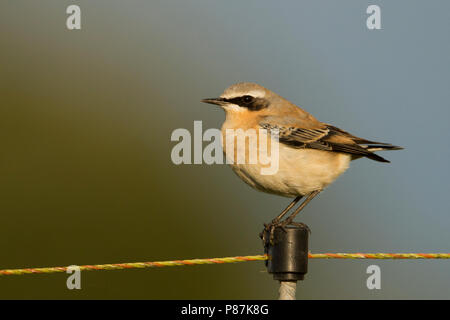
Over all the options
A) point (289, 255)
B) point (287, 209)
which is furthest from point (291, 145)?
point (289, 255)

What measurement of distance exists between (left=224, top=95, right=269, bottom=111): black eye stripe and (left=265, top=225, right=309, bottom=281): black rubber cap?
2.63 meters

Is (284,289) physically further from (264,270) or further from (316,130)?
(316,130)

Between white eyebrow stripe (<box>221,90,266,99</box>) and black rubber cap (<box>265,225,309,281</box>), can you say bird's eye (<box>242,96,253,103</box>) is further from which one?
black rubber cap (<box>265,225,309,281</box>)

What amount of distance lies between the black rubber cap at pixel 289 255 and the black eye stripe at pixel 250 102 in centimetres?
263

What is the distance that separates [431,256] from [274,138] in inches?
93.8

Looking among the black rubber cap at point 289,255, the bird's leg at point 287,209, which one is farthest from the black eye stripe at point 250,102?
the black rubber cap at point 289,255

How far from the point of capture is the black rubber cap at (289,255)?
4449 millimetres

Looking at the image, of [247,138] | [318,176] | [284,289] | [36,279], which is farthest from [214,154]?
[36,279]

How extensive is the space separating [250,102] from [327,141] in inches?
36.3

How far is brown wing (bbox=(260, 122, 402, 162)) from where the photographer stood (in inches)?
258

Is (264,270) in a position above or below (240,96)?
below

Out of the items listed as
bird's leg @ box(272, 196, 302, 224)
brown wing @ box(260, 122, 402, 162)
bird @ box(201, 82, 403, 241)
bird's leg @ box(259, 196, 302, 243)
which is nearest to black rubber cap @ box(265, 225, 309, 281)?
bird's leg @ box(259, 196, 302, 243)

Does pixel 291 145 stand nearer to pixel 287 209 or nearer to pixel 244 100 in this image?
pixel 287 209

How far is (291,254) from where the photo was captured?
450 centimetres
